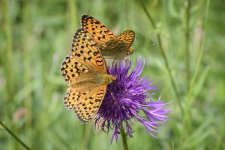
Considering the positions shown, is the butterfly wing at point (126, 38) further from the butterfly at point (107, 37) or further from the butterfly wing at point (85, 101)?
the butterfly wing at point (85, 101)

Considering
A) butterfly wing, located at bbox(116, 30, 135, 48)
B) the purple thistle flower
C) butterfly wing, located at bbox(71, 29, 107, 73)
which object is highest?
butterfly wing, located at bbox(116, 30, 135, 48)

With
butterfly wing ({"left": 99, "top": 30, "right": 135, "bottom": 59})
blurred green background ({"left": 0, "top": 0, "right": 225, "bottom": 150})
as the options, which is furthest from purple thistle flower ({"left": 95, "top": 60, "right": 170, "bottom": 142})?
blurred green background ({"left": 0, "top": 0, "right": 225, "bottom": 150})

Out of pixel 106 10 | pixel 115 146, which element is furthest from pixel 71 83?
pixel 106 10

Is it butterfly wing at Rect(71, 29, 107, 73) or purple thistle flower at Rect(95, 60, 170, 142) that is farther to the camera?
purple thistle flower at Rect(95, 60, 170, 142)

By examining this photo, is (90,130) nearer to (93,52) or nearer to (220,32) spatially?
(93,52)

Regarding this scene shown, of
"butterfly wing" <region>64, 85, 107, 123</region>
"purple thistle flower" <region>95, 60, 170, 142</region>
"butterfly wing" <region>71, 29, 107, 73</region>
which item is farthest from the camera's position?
"purple thistle flower" <region>95, 60, 170, 142</region>

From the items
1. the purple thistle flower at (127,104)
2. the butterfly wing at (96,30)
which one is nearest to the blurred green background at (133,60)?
the purple thistle flower at (127,104)

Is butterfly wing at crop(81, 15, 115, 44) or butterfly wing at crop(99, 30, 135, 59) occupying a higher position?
butterfly wing at crop(81, 15, 115, 44)

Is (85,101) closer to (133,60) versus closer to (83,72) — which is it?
(83,72)

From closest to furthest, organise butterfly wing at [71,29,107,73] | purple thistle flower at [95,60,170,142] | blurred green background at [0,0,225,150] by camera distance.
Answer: butterfly wing at [71,29,107,73] < purple thistle flower at [95,60,170,142] < blurred green background at [0,0,225,150]

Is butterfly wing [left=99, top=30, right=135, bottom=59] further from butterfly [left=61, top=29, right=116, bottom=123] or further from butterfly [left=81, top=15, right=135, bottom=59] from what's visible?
butterfly [left=61, top=29, right=116, bottom=123]
